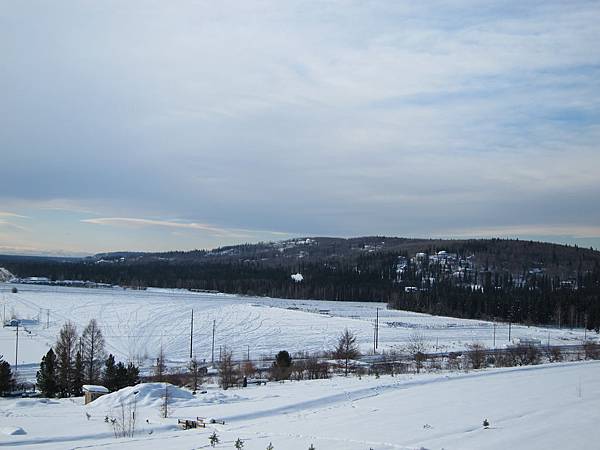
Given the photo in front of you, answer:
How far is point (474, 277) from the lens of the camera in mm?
141750

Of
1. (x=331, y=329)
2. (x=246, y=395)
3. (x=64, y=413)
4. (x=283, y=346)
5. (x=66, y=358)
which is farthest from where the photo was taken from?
(x=331, y=329)

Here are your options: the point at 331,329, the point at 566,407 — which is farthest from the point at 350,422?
the point at 331,329

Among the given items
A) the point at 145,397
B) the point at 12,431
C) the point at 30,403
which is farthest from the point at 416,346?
the point at 12,431

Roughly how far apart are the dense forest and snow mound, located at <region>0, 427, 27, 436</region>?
8243 centimetres

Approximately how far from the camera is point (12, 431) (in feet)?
43.3

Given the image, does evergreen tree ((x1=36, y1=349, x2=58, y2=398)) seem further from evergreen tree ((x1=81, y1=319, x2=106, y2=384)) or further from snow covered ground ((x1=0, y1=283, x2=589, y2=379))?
Answer: snow covered ground ((x1=0, y1=283, x2=589, y2=379))

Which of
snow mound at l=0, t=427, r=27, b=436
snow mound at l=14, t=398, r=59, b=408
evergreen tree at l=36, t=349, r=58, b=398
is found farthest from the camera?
evergreen tree at l=36, t=349, r=58, b=398

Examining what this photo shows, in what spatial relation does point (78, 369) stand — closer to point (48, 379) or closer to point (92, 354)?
point (48, 379)

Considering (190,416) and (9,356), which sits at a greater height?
(190,416)

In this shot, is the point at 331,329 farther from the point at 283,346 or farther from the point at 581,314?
the point at 581,314

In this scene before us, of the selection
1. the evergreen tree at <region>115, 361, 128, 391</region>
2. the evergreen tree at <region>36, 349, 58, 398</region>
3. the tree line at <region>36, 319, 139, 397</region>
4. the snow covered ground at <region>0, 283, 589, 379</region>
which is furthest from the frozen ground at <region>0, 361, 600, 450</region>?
the snow covered ground at <region>0, 283, 589, 379</region>

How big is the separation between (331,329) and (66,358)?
116 feet

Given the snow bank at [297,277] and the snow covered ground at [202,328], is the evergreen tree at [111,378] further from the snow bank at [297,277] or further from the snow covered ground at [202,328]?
the snow bank at [297,277]

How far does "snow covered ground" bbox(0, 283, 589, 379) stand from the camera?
163 feet
